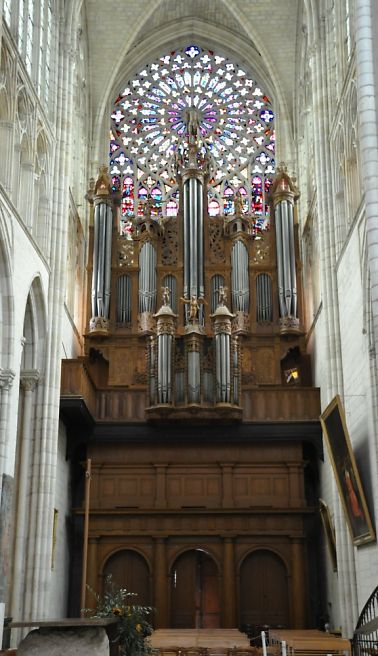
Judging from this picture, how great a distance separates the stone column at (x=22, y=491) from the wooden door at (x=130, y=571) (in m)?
4.85

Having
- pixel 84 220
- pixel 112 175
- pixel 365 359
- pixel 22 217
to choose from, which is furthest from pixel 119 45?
pixel 365 359

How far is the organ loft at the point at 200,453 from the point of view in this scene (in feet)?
74.8

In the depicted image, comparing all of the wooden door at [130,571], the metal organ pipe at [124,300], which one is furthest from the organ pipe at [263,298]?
the wooden door at [130,571]

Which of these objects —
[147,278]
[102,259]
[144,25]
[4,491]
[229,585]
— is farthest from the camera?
[144,25]

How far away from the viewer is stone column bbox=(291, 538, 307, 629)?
73.0 ft

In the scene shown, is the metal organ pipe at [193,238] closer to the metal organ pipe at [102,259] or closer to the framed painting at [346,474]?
the metal organ pipe at [102,259]

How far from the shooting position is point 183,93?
30.7 metres

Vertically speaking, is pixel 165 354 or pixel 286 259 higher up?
pixel 286 259

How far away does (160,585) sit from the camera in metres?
22.6

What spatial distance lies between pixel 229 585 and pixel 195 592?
99 centimetres

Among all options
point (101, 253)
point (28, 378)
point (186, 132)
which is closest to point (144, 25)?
point (186, 132)

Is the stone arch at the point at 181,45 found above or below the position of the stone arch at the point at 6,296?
above

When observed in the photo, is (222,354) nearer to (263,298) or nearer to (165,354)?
(165,354)

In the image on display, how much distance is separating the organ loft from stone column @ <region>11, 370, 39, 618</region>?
5.98 feet
